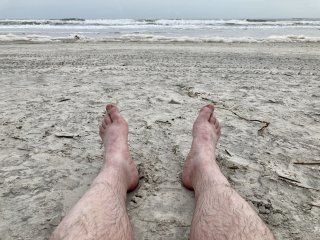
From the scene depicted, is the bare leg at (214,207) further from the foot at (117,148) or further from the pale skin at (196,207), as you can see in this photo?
the foot at (117,148)

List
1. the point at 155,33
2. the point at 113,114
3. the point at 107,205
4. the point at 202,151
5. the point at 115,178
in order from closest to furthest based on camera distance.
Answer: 1. the point at 107,205
2. the point at 115,178
3. the point at 202,151
4. the point at 113,114
5. the point at 155,33

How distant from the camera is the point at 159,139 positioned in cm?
236

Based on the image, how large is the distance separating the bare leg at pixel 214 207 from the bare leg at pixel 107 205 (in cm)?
28

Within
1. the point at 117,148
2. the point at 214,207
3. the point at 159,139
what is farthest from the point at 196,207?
the point at 159,139

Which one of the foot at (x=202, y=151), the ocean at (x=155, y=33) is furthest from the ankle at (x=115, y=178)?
the ocean at (x=155, y=33)

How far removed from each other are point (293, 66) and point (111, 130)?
3.74 meters

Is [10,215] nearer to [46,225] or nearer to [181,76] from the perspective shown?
[46,225]

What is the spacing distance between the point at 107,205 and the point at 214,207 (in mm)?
418

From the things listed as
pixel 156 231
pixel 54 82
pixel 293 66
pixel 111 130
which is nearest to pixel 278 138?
pixel 111 130

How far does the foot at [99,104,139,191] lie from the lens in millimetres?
1754

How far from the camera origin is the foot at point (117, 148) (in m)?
1.75

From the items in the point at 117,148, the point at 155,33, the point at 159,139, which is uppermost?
the point at 117,148

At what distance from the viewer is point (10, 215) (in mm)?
1521

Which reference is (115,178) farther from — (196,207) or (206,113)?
(206,113)
